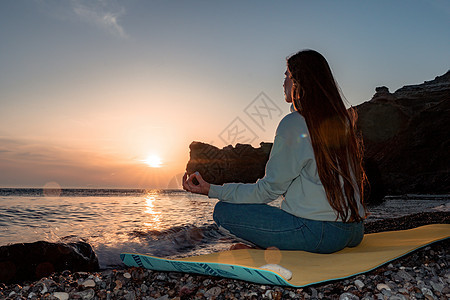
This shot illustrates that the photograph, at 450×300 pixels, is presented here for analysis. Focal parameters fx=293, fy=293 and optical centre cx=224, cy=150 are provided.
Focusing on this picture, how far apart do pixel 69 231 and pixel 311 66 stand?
26.5 ft

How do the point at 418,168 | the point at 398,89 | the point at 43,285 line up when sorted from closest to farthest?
the point at 43,285 → the point at 418,168 → the point at 398,89

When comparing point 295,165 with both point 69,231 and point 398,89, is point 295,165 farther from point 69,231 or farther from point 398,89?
point 398,89

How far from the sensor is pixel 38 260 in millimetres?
4270

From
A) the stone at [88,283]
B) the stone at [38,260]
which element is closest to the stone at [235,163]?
the stone at [38,260]

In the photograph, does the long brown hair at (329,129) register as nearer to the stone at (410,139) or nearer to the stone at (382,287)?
the stone at (382,287)

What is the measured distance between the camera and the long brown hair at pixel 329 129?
2310mm

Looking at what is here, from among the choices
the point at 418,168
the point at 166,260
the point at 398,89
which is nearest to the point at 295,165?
the point at 166,260

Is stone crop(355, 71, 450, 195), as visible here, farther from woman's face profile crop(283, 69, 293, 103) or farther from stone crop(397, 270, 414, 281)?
woman's face profile crop(283, 69, 293, 103)

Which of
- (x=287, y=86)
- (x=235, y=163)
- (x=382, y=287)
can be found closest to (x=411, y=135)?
(x=235, y=163)

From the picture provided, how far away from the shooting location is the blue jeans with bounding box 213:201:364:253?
8.16 feet

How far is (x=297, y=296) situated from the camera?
2205 millimetres

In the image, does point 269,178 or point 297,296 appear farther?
point 269,178

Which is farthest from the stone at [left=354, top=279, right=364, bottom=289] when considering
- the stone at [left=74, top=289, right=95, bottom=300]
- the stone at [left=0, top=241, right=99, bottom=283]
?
the stone at [left=0, top=241, right=99, bottom=283]

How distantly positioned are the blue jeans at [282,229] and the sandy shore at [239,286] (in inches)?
13.7
